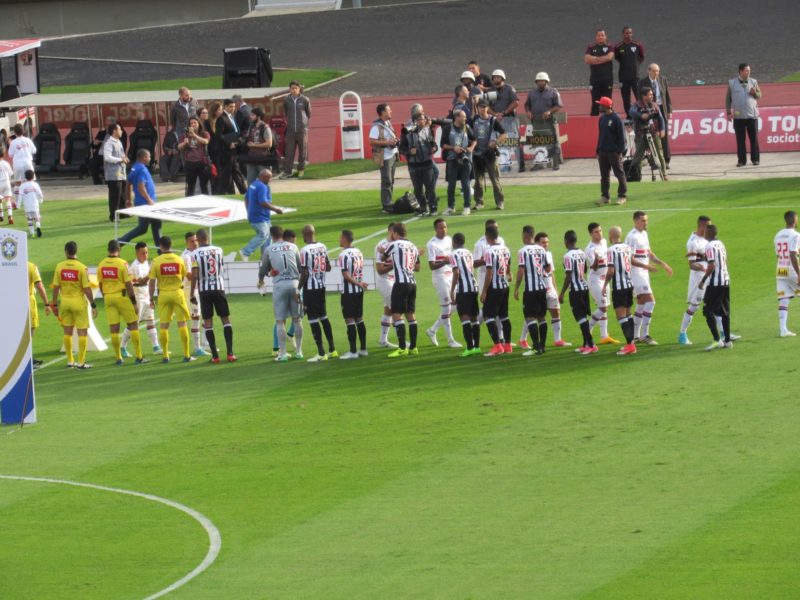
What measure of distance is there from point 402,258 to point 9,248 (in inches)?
238

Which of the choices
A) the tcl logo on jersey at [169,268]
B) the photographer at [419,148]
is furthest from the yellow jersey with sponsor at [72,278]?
the photographer at [419,148]

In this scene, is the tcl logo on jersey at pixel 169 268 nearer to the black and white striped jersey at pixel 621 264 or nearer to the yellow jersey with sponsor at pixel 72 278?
the yellow jersey with sponsor at pixel 72 278

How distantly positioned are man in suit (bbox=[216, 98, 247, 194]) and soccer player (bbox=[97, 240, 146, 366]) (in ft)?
39.7

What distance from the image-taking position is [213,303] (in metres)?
24.9

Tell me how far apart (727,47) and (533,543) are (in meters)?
40.5

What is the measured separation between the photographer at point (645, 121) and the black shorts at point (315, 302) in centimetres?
1361

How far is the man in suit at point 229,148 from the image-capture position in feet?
123

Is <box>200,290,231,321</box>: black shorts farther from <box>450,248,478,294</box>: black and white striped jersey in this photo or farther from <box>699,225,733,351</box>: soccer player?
<box>699,225,733,351</box>: soccer player

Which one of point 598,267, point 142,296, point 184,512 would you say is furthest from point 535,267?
point 184,512

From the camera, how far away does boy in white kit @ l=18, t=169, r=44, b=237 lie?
34.9m

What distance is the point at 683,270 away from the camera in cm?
2900

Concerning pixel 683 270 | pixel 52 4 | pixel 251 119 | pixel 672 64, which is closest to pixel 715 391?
pixel 683 270

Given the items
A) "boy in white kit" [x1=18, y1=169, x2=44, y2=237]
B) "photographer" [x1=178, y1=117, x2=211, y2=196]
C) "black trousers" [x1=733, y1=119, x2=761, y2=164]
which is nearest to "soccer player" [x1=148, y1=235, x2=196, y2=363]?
"boy in white kit" [x1=18, y1=169, x2=44, y2=237]

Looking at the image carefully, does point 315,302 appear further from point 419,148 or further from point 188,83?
point 188,83
